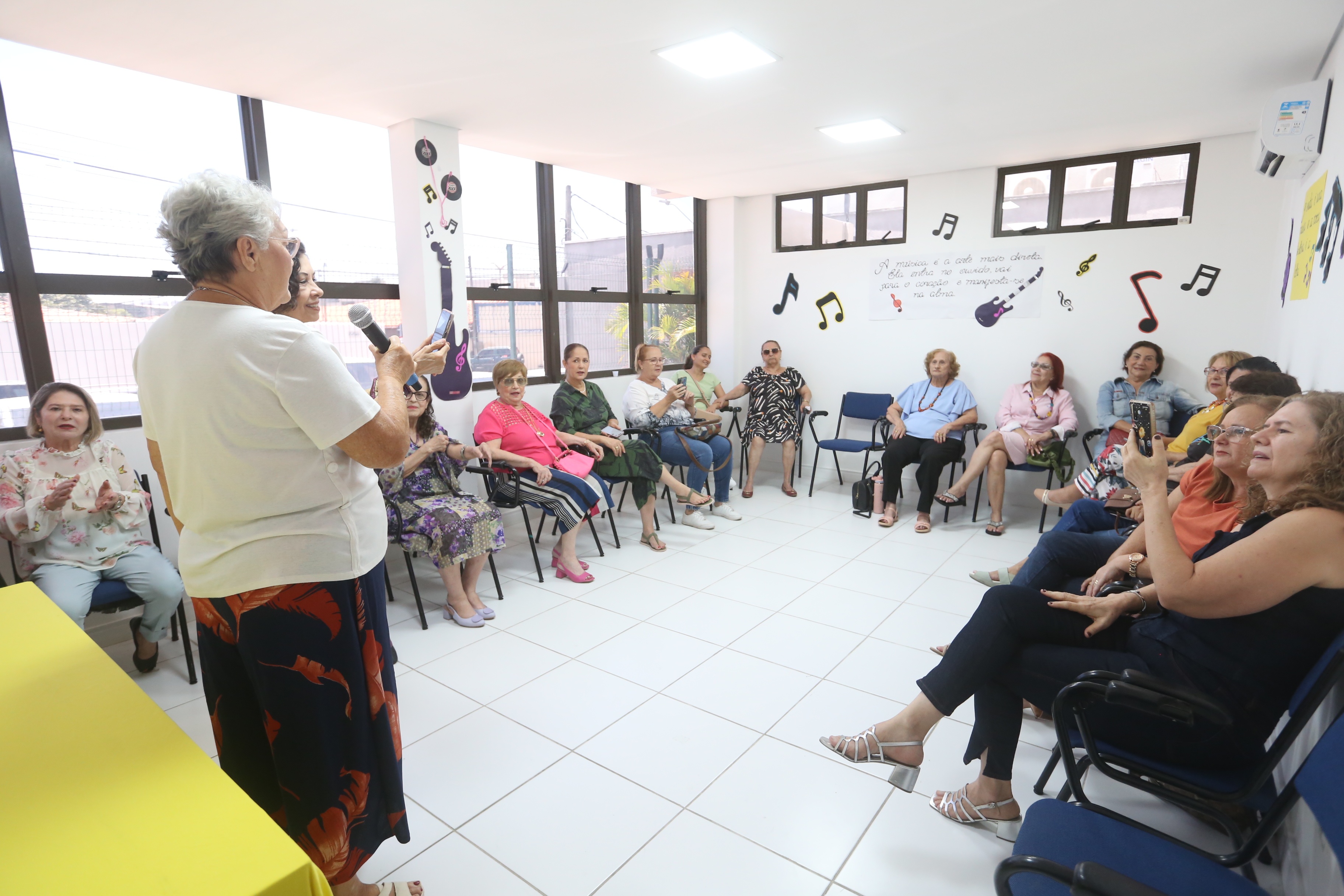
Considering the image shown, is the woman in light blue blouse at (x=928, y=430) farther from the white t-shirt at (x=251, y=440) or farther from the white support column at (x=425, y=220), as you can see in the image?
the white t-shirt at (x=251, y=440)

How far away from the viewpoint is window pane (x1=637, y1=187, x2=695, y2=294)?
5824 millimetres

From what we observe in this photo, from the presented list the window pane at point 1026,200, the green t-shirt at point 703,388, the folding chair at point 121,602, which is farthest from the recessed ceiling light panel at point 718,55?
the window pane at point 1026,200

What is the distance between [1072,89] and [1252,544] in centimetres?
286

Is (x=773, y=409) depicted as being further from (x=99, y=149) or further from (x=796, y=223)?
(x=99, y=149)

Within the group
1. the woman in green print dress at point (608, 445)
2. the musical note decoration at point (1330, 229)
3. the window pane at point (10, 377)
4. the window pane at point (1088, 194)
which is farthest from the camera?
the window pane at point (1088, 194)

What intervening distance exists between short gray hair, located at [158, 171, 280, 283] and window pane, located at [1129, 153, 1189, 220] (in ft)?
17.1

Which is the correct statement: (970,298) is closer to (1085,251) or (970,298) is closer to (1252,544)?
(1085,251)

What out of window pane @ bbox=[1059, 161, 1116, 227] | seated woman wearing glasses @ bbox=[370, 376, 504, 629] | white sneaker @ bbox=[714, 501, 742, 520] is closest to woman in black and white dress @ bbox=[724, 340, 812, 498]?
white sneaker @ bbox=[714, 501, 742, 520]

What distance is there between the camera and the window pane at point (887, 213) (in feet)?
18.0

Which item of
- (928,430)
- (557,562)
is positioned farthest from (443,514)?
(928,430)

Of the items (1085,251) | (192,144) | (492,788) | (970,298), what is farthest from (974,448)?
(192,144)

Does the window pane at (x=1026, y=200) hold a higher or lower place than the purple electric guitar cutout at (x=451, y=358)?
higher

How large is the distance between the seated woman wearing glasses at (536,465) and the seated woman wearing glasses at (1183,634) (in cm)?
207

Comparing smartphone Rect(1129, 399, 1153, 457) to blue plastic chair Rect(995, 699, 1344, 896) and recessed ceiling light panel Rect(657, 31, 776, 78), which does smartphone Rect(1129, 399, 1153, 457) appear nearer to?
blue plastic chair Rect(995, 699, 1344, 896)
